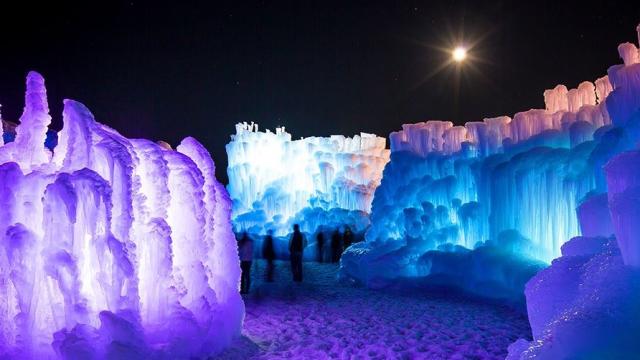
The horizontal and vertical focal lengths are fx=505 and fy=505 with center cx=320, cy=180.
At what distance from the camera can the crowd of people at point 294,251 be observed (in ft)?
34.6

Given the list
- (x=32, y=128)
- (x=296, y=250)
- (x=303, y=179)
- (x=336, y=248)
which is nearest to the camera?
(x=32, y=128)

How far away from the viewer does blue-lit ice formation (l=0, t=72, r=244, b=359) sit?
4938mm

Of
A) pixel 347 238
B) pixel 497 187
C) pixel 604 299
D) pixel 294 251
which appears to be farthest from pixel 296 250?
pixel 604 299

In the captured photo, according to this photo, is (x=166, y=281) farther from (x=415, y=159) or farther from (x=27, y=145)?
(x=415, y=159)

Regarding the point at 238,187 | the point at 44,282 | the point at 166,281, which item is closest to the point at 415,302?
the point at 166,281

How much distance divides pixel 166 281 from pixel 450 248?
7683 mm

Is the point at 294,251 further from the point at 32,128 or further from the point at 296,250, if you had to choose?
the point at 32,128

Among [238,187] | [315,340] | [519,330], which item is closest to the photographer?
[315,340]

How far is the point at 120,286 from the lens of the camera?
5062 millimetres

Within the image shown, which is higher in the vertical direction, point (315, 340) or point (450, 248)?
point (450, 248)

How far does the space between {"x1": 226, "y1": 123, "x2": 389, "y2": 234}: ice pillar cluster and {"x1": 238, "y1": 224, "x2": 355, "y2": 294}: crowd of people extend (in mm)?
1323

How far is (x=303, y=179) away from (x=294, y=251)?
1005 centimetres

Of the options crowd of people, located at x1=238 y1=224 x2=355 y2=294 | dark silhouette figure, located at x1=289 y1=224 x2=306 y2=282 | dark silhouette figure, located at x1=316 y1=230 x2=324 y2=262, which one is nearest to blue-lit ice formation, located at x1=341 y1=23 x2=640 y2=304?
dark silhouette figure, located at x1=289 y1=224 x2=306 y2=282

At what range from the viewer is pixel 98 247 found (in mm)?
5086
